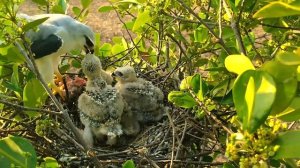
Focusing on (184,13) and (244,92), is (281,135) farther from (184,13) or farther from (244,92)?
(184,13)

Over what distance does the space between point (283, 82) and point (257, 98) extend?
0.29 ft

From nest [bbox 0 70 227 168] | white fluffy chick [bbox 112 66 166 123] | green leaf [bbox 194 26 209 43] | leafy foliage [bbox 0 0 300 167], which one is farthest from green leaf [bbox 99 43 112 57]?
green leaf [bbox 194 26 209 43]

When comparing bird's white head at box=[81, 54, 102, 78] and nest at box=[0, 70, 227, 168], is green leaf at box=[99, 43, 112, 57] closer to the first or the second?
bird's white head at box=[81, 54, 102, 78]

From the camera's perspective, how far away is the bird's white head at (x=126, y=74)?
2527 millimetres

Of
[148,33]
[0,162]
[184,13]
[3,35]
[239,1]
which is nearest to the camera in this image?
[0,162]

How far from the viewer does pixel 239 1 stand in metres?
1.45

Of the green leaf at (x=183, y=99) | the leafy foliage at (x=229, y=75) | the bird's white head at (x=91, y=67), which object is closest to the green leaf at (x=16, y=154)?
the leafy foliage at (x=229, y=75)

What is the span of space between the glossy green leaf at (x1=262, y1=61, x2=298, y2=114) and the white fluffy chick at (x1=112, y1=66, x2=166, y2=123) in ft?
5.08

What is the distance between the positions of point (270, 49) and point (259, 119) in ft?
3.95

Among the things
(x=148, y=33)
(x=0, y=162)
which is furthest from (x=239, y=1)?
(x=148, y=33)

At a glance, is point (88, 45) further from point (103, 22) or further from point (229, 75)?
point (103, 22)

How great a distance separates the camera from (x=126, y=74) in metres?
2.54

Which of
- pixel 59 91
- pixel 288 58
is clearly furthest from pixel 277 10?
pixel 59 91

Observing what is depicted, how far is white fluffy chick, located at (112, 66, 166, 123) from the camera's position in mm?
2518
